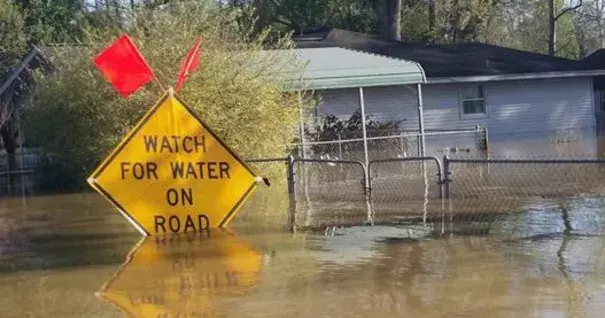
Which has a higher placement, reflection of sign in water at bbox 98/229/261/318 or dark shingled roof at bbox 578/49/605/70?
dark shingled roof at bbox 578/49/605/70

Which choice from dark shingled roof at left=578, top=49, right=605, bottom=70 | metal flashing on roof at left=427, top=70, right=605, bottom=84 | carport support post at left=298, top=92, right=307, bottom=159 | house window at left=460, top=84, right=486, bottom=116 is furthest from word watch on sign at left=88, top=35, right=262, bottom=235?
dark shingled roof at left=578, top=49, right=605, bottom=70

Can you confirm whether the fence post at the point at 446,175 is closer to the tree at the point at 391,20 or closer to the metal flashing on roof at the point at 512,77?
the metal flashing on roof at the point at 512,77

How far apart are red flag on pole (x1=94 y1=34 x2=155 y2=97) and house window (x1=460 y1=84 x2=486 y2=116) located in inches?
831

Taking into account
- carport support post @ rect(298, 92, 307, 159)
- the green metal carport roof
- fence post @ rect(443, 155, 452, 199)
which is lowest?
fence post @ rect(443, 155, 452, 199)

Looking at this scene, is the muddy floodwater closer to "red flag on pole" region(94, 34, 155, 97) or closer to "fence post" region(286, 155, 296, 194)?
"red flag on pole" region(94, 34, 155, 97)

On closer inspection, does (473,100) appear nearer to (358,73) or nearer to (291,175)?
(358,73)

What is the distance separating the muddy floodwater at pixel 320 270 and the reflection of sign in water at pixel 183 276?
2 centimetres

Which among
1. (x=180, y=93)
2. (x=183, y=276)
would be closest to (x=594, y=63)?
(x=180, y=93)

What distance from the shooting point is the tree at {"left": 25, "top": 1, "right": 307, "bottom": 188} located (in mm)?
19062

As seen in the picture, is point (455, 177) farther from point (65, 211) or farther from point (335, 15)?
point (335, 15)

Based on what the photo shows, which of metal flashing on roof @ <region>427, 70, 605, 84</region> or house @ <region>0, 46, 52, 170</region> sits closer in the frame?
house @ <region>0, 46, 52, 170</region>

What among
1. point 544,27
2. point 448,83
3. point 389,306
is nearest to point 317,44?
point 448,83

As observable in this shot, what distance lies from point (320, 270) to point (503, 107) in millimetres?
25537

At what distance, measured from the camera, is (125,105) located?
19.1 metres
